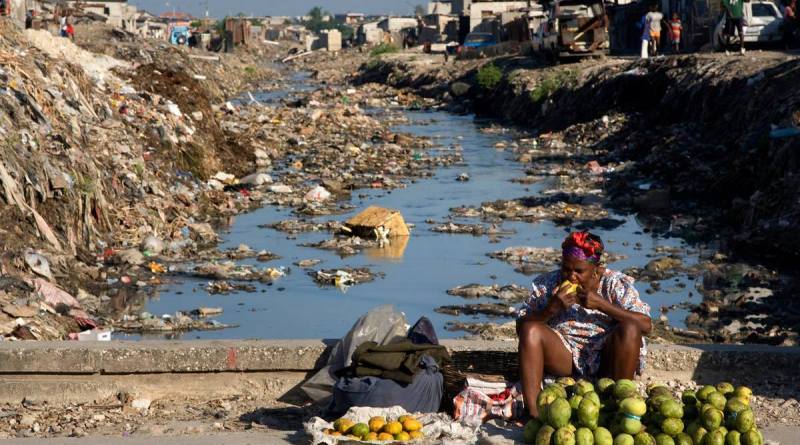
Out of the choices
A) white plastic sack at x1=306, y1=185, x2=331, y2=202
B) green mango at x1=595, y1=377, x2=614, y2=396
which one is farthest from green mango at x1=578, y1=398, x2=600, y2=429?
white plastic sack at x1=306, y1=185, x2=331, y2=202

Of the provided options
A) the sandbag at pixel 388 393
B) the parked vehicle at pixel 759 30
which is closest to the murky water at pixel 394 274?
the sandbag at pixel 388 393

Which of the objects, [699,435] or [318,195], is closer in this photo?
[699,435]

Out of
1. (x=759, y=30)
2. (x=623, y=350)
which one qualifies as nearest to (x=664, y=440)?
(x=623, y=350)

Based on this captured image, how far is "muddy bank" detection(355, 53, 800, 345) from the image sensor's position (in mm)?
9898

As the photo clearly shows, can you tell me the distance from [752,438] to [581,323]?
3.42 ft

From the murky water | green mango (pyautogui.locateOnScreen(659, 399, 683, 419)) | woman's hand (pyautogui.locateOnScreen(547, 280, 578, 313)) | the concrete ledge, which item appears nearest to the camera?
green mango (pyautogui.locateOnScreen(659, 399, 683, 419))

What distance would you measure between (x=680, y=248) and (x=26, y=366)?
7.76m

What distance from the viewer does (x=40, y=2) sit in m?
37.5

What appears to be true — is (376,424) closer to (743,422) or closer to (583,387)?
(583,387)

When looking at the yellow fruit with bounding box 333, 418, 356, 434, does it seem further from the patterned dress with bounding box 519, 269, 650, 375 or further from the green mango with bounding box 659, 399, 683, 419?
the green mango with bounding box 659, 399, 683, 419

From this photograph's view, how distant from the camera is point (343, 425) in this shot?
4.92 m

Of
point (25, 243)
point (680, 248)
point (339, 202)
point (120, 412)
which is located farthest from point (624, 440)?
→ point (339, 202)

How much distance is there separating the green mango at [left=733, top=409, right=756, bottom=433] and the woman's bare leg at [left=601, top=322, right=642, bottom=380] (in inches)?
26.6

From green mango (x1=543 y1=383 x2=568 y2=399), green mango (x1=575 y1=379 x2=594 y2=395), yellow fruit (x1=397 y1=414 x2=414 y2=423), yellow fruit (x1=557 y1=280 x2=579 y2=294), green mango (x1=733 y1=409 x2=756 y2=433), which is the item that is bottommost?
yellow fruit (x1=397 y1=414 x2=414 y2=423)
